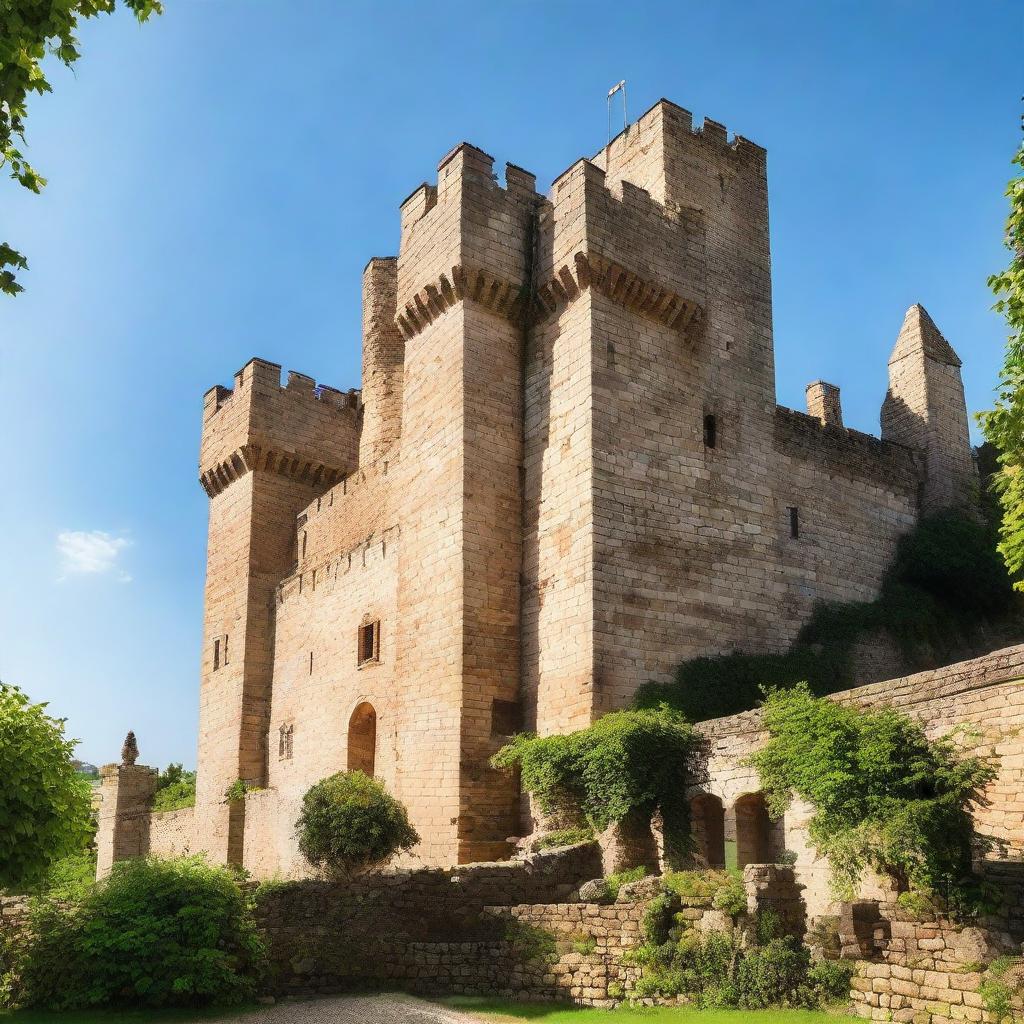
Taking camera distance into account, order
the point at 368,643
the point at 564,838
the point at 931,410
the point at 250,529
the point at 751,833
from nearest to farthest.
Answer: the point at 751,833 → the point at 564,838 → the point at 368,643 → the point at 931,410 → the point at 250,529

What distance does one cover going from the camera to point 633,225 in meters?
19.1

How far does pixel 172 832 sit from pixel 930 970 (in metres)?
21.7

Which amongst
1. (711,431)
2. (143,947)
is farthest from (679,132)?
(143,947)

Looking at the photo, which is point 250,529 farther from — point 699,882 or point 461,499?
point 699,882

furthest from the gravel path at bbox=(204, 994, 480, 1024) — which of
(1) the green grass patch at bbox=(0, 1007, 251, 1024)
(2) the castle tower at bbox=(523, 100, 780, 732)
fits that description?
(2) the castle tower at bbox=(523, 100, 780, 732)

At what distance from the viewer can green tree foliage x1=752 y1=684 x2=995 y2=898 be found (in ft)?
32.9

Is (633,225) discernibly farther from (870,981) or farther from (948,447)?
(870,981)

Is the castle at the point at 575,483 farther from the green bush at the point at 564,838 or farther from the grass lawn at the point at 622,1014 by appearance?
the grass lawn at the point at 622,1014

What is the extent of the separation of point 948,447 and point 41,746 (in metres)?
17.9

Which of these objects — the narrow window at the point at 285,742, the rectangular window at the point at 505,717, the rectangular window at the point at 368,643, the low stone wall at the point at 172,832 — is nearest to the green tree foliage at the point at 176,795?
the low stone wall at the point at 172,832

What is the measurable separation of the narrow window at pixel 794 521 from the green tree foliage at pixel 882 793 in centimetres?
805

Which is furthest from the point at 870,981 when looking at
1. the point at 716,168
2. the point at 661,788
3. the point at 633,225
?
the point at 716,168

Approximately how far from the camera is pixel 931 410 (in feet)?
76.5

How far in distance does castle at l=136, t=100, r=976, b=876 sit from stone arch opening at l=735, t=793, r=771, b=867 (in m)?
3.02
